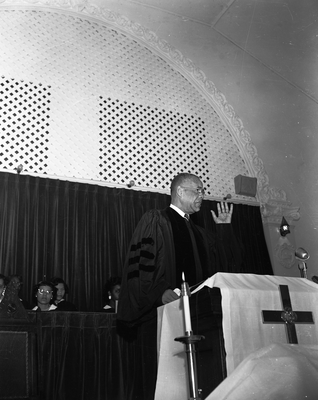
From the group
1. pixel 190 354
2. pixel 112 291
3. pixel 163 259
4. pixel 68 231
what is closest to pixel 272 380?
pixel 190 354

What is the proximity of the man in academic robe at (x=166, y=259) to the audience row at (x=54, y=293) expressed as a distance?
2237 mm

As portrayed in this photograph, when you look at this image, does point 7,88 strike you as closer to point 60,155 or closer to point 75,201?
point 60,155

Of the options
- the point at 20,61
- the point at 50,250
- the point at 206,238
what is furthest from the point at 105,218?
the point at 206,238

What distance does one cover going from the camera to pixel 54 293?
6449mm

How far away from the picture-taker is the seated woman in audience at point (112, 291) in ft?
22.5

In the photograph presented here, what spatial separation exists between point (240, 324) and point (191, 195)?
6.27 ft

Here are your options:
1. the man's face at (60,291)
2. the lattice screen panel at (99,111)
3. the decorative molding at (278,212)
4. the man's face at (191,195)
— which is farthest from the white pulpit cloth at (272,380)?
the decorative molding at (278,212)

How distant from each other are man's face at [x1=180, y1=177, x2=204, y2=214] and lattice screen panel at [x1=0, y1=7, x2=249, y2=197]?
3411mm

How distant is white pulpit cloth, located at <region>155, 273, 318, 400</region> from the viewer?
8.98ft

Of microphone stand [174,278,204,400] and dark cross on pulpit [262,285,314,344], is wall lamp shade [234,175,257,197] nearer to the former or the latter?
dark cross on pulpit [262,285,314,344]

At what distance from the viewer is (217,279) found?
114 inches

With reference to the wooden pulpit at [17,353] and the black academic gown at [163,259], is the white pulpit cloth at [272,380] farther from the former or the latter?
the wooden pulpit at [17,353]

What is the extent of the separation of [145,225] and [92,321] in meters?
0.99

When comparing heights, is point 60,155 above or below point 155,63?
below
